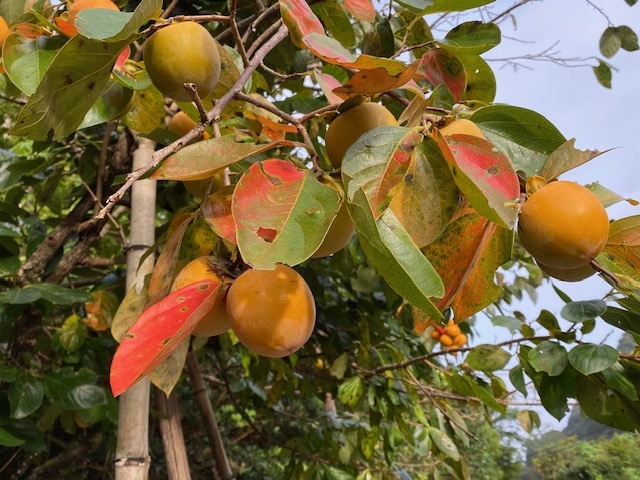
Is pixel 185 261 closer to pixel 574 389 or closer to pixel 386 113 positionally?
pixel 386 113

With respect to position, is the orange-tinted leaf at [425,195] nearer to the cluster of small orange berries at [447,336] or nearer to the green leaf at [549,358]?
the green leaf at [549,358]

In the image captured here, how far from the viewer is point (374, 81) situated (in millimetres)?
477

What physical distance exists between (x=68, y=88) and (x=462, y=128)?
15.8 inches

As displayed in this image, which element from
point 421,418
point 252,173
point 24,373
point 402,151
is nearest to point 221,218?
point 252,173

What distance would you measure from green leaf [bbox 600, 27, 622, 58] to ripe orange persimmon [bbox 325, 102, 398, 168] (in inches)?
61.9

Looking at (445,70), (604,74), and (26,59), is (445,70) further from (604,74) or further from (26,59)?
(604,74)

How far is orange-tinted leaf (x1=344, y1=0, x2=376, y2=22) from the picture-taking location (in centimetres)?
76

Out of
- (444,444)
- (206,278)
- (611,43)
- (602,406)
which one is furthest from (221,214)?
(611,43)

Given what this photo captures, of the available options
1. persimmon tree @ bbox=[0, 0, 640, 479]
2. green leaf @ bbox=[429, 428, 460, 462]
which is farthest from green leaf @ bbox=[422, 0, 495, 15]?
green leaf @ bbox=[429, 428, 460, 462]

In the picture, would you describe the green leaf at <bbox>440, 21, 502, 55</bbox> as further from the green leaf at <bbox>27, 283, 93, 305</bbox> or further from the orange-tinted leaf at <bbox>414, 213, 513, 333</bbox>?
A: the green leaf at <bbox>27, 283, 93, 305</bbox>

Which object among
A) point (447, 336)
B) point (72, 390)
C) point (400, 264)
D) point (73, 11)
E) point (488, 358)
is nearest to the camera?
point (400, 264)

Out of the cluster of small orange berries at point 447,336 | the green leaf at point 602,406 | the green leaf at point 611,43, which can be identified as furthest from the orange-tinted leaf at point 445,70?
the cluster of small orange berries at point 447,336

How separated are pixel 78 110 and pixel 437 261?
16.3 inches

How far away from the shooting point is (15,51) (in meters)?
0.60
